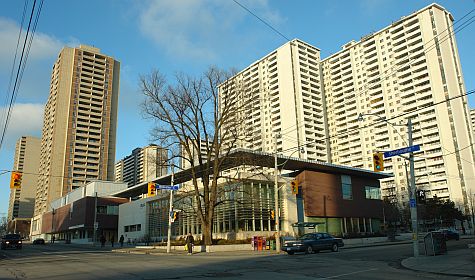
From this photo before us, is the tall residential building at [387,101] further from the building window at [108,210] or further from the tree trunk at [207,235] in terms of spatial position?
the tree trunk at [207,235]

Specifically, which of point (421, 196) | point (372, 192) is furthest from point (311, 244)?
point (372, 192)

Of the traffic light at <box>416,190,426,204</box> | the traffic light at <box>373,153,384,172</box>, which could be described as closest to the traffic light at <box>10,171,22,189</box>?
the traffic light at <box>373,153,384,172</box>

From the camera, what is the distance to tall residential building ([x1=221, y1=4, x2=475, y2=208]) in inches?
4163

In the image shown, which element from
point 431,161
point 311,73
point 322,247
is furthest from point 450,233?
point 311,73

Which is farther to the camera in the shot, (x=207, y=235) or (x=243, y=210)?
(x=243, y=210)

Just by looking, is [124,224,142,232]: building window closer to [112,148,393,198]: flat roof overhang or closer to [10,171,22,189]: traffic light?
[112,148,393,198]: flat roof overhang

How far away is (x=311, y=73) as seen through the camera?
14000 centimetres

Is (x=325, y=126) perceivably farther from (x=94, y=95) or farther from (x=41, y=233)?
(x=41, y=233)

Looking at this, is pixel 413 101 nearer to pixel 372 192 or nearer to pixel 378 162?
pixel 372 192

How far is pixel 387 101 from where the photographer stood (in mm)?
119312

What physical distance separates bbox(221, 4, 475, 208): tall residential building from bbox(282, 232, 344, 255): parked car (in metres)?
63.6

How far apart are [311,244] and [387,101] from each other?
102 meters

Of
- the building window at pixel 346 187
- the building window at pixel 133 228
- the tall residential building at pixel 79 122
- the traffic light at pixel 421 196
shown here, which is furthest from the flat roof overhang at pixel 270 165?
the tall residential building at pixel 79 122

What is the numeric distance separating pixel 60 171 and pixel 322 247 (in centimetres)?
13154
